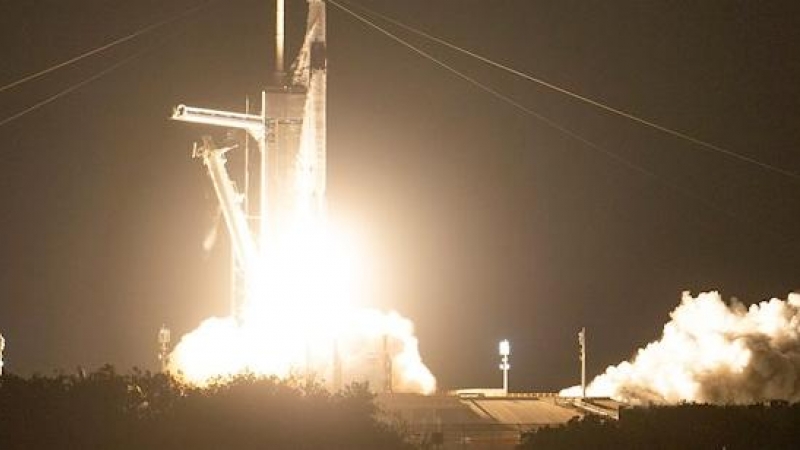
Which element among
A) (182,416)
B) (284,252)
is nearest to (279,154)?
(284,252)

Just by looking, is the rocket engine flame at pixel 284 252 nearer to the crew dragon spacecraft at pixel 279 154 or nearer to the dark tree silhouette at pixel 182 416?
the crew dragon spacecraft at pixel 279 154

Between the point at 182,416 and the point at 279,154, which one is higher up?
the point at 279,154

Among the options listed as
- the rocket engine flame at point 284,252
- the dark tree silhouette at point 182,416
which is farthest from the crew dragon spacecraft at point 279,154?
the dark tree silhouette at point 182,416

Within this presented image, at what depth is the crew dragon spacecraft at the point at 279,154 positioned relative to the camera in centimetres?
3791

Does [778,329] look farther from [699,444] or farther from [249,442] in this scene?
[249,442]

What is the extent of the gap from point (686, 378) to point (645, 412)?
49.3 ft

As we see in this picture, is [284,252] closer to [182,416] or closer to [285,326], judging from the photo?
[285,326]

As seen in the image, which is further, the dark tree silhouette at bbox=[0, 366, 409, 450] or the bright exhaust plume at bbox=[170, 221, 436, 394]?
the bright exhaust plume at bbox=[170, 221, 436, 394]

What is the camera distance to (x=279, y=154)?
39594mm

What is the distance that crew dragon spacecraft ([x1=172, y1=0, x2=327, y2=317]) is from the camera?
3791 centimetres

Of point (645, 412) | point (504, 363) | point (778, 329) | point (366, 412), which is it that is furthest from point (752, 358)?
point (366, 412)

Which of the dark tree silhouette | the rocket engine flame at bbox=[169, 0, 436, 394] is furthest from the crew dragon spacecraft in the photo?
the dark tree silhouette

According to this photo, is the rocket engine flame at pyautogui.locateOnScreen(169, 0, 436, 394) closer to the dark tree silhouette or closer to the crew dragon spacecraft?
the crew dragon spacecraft

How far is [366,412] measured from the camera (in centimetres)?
2408
